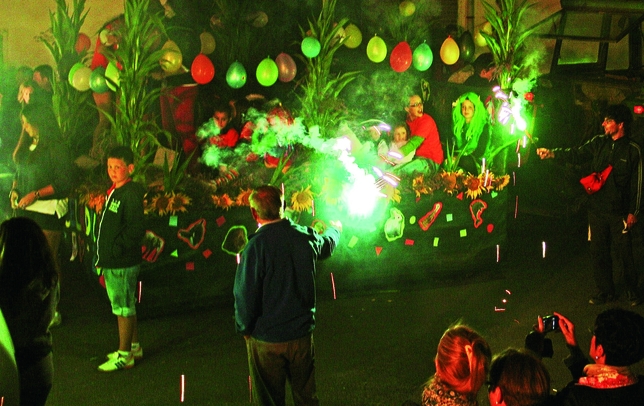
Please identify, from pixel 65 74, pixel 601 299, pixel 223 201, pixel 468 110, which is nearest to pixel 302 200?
pixel 223 201

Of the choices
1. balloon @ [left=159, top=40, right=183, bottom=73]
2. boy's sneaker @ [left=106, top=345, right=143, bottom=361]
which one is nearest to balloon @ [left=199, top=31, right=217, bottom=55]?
balloon @ [left=159, top=40, right=183, bottom=73]

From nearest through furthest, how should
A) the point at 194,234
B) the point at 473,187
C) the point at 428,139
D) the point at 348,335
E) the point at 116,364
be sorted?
the point at 116,364, the point at 348,335, the point at 194,234, the point at 473,187, the point at 428,139

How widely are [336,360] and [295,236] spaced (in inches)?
80.1

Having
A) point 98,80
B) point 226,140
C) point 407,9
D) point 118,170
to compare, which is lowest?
point 118,170

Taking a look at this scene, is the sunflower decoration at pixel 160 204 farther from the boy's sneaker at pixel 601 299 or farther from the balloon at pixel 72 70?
the boy's sneaker at pixel 601 299

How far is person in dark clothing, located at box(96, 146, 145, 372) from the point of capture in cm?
547

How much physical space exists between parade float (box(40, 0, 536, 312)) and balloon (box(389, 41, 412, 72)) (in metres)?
0.01

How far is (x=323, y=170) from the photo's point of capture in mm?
7949

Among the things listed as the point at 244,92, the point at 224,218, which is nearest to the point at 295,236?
the point at 224,218

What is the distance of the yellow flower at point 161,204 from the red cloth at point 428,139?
3324 mm

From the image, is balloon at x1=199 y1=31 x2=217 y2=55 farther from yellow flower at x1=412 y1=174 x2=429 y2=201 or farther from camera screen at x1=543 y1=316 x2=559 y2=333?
camera screen at x1=543 y1=316 x2=559 y2=333

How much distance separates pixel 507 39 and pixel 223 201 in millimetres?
4240

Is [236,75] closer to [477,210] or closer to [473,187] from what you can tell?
[473,187]

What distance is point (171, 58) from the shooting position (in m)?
8.45
